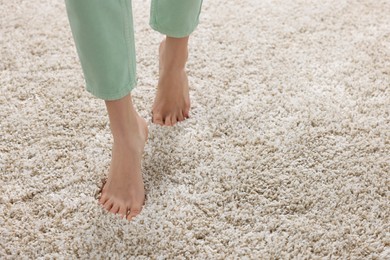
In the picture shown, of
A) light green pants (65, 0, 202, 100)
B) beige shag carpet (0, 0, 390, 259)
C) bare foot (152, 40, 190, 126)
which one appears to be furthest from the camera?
bare foot (152, 40, 190, 126)

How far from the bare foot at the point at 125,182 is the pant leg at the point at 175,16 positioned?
22 cm

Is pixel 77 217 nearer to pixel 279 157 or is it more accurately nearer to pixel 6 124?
pixel 6 124

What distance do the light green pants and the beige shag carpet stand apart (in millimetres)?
→ 250

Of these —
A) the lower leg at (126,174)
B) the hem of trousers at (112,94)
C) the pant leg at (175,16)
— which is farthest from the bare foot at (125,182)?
the pant leg at (175,16)

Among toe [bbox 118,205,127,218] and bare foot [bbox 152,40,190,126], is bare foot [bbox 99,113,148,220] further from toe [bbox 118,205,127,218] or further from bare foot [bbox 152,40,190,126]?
bare foot [bbox 152,40,190,126]

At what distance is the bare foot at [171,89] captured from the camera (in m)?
1.04

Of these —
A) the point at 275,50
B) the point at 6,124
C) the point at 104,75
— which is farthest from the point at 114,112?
the point at 275,50

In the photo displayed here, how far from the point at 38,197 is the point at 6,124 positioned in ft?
0.75

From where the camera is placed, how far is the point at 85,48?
744mm

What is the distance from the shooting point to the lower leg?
890mm

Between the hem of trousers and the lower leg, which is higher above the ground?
the hem of trousers

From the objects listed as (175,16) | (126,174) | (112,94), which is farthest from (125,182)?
(175,16)

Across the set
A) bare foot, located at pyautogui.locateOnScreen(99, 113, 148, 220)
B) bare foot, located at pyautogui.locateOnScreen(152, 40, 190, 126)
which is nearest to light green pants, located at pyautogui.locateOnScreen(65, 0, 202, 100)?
bare foot, located at pyautogui.locateOnScreen(99, 113, 148, 220)

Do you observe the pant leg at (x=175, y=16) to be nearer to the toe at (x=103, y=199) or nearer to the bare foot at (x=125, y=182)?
the bare foot at (x=125, y=182)
